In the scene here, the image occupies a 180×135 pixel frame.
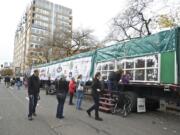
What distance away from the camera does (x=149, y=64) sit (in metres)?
11.9

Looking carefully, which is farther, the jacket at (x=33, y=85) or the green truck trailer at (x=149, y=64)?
the green truck trailer at (x=149, y=64)

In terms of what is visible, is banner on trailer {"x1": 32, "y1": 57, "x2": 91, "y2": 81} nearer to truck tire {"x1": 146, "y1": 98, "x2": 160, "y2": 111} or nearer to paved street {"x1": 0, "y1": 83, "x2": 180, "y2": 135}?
truck tire {"x1": 146, "y1": 98, "x2": 160, "y2": 111}

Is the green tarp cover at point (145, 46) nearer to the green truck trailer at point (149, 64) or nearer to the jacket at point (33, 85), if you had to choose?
the green truck trailer at point (149, 64)

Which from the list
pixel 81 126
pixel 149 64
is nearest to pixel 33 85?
pixel 81 126

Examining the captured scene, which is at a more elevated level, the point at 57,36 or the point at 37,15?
the point at 37,15

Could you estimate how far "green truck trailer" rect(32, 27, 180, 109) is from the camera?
1073cm

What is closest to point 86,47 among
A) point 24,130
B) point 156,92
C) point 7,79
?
point 7,79

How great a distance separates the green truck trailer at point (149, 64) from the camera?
1073 centimetres

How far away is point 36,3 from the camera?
125125 mm

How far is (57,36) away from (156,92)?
4101cm

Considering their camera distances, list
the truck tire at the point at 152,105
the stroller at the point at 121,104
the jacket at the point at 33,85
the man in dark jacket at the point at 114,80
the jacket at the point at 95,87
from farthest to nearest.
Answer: the truck tire at the point at 152,105
the man in dark jacket at the point at 114,80
the stroller at the point at 121,104
the jacket at the point at 95,87
the jacket at the point at 33,85

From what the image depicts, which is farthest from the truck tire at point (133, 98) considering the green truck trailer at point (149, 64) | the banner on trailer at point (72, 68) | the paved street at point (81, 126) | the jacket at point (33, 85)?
the banner on trailer at point (72, 68)

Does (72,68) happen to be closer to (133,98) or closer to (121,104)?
(121,104)

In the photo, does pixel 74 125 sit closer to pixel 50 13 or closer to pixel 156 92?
pixel 156 92
